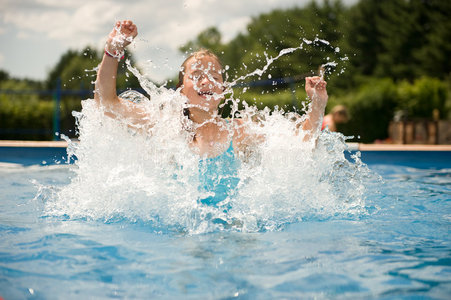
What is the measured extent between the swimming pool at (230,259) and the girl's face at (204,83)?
0.88 meters

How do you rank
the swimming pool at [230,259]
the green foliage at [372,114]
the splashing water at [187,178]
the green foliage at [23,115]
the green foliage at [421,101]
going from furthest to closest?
the green foliage at [372,114] < the green foliage at [421,101] < the green foliage at [23,115] < the splashing water at [187,178] < the swimming pool at [230,259]

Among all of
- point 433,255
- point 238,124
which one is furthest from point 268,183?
point 433,255

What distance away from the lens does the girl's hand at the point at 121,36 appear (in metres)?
2.71

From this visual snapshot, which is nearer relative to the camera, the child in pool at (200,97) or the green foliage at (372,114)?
the child in pool at (200,97)

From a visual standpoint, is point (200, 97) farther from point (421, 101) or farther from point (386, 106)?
point (421, 101)

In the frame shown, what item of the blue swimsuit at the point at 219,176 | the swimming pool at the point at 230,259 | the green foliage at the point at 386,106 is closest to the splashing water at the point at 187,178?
the blue swimsuit at the point at 219,176

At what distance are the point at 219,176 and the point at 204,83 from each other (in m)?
0.61

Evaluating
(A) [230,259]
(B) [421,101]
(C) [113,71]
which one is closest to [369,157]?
(C) [113,71]

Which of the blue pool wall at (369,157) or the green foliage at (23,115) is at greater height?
the green foliage at (23,115)

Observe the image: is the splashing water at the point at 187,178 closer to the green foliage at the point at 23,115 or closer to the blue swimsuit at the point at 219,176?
the blue swimsuit at the point at 219,176

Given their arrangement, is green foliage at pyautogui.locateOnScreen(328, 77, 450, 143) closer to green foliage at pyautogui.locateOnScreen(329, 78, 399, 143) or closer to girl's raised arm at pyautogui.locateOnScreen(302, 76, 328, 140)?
green foliage at pyautogui.locateOnScreen(329, 78, 399, 143)

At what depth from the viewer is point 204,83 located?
10.3ft

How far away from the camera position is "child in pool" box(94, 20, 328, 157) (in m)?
2.80

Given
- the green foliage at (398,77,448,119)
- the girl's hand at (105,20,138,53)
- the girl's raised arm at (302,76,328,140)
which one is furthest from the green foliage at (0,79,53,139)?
the girl's raised arm at (302,76,328,140)
